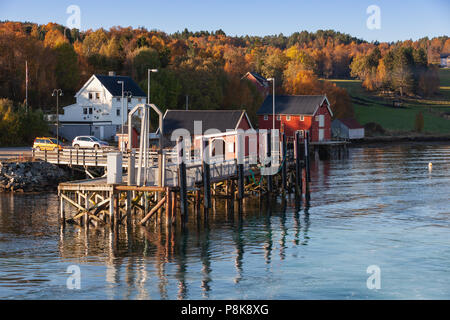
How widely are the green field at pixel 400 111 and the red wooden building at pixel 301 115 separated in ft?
106

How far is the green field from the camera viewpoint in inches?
5197

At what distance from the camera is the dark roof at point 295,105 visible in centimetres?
9631

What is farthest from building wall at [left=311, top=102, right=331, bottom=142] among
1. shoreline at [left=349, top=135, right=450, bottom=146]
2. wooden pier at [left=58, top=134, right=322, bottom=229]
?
wooden pier at [left=58, top=134, right=322, bottom=229]

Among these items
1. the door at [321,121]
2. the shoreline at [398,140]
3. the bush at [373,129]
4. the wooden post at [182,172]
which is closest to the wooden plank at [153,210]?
the wooden post at [182,172]

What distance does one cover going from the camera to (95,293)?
25.3 meters

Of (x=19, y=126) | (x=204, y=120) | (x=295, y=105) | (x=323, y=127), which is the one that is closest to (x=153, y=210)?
(x=204, y=120)

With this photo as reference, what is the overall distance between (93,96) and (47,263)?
6586cm

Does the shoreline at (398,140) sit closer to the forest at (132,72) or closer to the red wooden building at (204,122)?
the forest at (132,72)

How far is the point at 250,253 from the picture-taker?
104 feet

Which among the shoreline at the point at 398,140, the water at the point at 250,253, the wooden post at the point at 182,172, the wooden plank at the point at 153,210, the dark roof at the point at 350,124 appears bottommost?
the water at the point at 250,253

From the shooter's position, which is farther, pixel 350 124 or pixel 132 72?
pixel 132 72

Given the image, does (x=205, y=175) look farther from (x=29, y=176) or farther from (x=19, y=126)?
(x=19, y=126)

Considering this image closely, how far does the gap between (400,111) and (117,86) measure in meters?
78.0
